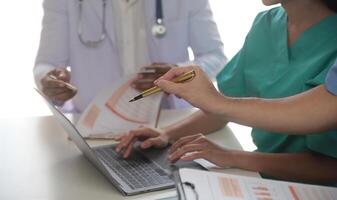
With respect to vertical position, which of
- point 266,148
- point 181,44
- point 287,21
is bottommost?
point 266,148

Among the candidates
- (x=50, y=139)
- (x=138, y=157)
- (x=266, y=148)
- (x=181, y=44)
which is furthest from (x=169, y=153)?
(x=181, y=44)

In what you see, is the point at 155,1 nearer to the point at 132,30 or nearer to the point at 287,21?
the point at 132,30

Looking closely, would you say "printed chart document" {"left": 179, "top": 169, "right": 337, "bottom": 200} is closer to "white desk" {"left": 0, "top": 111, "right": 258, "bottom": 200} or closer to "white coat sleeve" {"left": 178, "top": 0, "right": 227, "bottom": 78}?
"white desk" {"left": 0, "top": 111, "right": 258, "bottom": 200}

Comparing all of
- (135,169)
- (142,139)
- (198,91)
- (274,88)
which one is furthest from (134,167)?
(274,88)

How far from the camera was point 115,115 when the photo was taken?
49.5 inches

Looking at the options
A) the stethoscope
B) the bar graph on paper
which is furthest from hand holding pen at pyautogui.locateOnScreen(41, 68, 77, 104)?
the bar graph on paper

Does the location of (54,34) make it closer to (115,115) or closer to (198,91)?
(115,115)

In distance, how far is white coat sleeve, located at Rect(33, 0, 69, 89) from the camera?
1.65 m

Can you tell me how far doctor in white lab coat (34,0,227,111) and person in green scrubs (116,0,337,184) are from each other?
1.38 feet

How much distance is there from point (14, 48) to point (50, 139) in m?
1.32

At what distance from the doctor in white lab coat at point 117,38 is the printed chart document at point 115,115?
38cm

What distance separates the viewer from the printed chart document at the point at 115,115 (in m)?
1.23

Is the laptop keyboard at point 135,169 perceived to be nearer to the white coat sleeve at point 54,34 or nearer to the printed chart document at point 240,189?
the printed chart document at point 240,189

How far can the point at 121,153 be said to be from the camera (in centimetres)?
108
